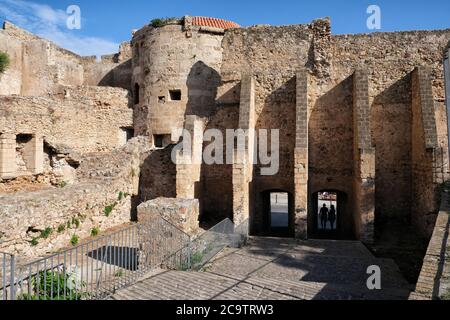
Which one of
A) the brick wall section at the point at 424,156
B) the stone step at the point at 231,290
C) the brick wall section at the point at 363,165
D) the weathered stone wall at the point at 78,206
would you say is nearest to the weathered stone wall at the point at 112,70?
the weathered stone wall at the point at 78,206

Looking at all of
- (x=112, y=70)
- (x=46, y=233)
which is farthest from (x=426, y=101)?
(x=112, y=70)

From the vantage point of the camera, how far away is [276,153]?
1518 cm

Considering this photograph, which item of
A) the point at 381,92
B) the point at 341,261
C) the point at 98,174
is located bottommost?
the point at 341,261

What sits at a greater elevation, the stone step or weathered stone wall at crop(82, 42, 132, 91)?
weathered stone wall at crop(82, 42, 132, 91)

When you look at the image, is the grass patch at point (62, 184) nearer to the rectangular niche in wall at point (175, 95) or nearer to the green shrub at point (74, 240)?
the green shrub at point (74, 240)

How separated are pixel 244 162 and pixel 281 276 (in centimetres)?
512

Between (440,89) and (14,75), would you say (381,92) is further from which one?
(14,75)

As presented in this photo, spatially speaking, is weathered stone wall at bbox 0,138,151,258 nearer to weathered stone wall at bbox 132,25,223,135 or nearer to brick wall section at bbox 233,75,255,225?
weathered stone wall at bbox 132,25,223,135

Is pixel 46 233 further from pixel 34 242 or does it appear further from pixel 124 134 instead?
pixel 124 134

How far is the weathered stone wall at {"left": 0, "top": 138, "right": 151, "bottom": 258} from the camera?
8.88 meters

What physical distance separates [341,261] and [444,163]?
16.5 feet

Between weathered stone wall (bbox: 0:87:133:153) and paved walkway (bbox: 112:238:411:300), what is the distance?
9.26m

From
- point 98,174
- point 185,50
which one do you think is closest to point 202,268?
point 98,174

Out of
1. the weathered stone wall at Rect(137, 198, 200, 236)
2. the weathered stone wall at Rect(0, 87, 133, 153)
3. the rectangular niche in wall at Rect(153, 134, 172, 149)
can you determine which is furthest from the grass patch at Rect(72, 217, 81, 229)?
the rectangular niche in wall at Rect(153, 134, 172, 149)
